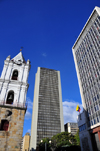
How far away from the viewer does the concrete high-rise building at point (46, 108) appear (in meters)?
76.0

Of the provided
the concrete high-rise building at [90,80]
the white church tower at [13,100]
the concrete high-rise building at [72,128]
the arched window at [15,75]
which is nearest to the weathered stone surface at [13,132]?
the white church tower at [13,100]

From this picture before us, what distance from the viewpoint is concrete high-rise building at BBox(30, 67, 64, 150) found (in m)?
76.0

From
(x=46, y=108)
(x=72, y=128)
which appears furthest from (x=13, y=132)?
(x=72, y=128)

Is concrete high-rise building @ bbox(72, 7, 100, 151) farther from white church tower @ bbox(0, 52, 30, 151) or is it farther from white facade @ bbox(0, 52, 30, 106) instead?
white church tower @ bbox(0, 52, 30, 151)

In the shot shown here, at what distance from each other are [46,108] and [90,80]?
51373 millimetres

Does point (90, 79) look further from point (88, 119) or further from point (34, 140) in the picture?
point (34, 140)

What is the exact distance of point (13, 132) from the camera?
57.3ft

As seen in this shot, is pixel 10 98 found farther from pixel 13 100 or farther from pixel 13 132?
pixel 13 132

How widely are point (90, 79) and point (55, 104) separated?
52564 millimetres

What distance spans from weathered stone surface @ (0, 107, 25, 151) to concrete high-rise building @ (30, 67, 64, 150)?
60372 millimetres

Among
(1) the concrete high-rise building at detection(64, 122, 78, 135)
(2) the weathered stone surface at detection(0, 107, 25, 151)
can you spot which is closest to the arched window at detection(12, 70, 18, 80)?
(2) the weathered stone surface at detection(0, 107, 25, 151)

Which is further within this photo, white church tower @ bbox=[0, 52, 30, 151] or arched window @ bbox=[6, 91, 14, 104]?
arched window @ bbox=[6, 91, 14, 104]

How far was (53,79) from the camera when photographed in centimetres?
10362

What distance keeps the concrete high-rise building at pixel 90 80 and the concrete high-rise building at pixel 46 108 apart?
39.0 metres
